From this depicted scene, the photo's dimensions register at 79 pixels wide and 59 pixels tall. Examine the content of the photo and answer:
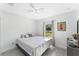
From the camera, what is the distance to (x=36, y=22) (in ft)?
4.50

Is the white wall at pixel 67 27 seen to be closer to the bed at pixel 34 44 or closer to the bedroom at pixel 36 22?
the bedroom at pixel 36 22

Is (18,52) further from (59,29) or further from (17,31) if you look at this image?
(59,29)

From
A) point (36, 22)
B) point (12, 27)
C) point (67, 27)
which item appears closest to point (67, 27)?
point (67, 27)

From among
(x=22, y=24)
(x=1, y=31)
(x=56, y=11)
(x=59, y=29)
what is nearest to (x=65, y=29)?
(x=59, y=29)

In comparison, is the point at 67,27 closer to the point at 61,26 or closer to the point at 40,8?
the point at 61,26

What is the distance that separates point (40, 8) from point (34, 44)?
0.59 m

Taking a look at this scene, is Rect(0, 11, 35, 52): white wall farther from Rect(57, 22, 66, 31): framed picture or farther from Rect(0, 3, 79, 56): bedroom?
Rect(57, 22, 66, 31): framed picture

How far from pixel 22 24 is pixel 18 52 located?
18.6 inches

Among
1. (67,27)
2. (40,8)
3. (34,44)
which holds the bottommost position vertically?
(34,44)

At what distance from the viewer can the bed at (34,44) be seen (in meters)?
1.17

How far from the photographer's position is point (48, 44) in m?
1.34

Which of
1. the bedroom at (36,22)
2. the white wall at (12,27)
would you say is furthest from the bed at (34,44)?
the white wall at (12,27)

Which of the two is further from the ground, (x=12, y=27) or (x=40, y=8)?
(x=40, y=8)

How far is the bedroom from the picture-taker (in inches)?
48.0
